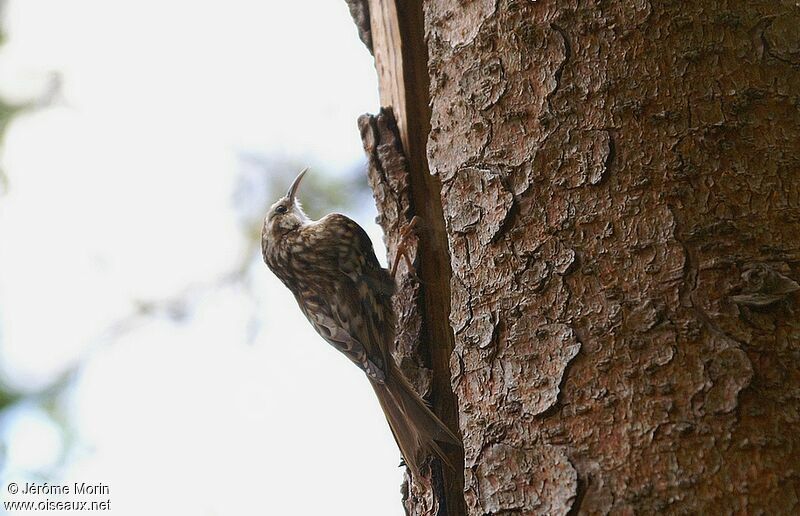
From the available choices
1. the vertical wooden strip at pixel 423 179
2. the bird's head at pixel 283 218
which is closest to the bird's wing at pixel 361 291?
the bird's head at pixel 283 218

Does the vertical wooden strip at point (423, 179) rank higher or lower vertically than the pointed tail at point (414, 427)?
higher

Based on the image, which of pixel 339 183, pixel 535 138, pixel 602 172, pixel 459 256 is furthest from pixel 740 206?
pixel 339 183

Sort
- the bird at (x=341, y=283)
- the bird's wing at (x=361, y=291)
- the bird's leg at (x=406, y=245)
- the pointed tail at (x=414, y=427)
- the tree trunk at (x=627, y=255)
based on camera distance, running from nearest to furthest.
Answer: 1. the tree trunk at (x=627, y=255)
2. the pointed tail at (x=414, y=427)
3. the bird's leg at (x=406, y=245)
4. the bird at (x=341, y=283)
5. the bird's wing at (x=361, y=291)

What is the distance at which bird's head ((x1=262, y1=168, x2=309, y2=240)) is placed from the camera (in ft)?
9.58

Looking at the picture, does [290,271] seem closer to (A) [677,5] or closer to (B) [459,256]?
(B) [459,256]

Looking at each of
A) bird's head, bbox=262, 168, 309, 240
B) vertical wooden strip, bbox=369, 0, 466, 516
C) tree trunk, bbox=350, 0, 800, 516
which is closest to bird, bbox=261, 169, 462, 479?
bird's head, bbox=262, 168, 309, 240

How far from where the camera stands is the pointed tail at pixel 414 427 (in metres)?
2.04

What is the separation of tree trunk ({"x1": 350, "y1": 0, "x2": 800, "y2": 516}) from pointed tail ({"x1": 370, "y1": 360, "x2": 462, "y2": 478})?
669 millimetres

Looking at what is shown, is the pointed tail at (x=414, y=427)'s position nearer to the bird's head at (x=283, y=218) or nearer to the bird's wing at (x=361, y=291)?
the bird's wing at (x=361, y=291)

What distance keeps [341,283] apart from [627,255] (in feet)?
5.50

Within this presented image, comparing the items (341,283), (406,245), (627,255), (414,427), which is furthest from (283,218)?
(627,255)

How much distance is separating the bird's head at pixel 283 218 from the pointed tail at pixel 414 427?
2.90 feet

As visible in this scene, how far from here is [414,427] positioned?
2.07m

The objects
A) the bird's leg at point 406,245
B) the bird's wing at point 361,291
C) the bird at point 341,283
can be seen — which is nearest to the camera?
the bird's leg at point 406,245
